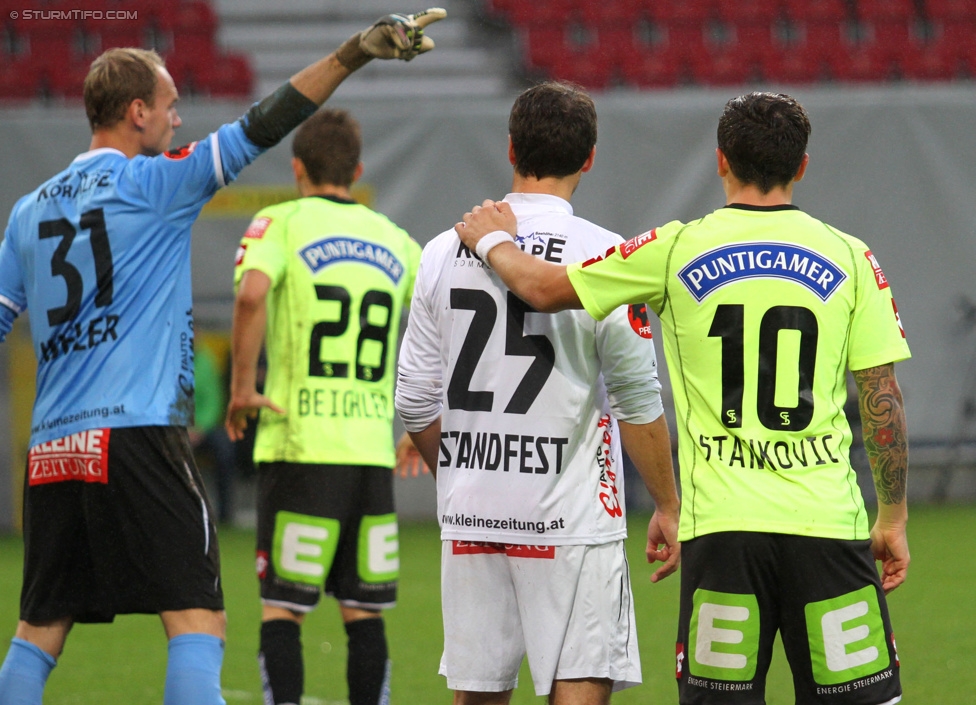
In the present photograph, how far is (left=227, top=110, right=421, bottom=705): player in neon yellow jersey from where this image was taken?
4.52 metres

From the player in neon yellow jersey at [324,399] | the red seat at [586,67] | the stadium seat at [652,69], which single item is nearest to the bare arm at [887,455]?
the player in neon yellow jersey at [324,399]

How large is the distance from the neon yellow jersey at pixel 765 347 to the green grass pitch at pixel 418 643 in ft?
8.22

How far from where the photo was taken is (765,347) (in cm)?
290

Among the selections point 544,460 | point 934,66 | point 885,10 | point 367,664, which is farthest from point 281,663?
point 885,10

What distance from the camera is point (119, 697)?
17.8ft

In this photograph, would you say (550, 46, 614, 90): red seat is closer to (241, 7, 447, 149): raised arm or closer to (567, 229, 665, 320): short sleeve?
(241, 7, 447, 149): raised arm

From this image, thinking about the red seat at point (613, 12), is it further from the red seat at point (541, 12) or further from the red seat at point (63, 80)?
the red seat at point (63, 80)

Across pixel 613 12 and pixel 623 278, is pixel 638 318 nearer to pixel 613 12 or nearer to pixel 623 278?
pixel 623 278

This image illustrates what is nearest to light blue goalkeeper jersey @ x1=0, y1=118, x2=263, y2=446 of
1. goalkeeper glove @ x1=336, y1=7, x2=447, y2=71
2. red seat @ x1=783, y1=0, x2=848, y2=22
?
goalkeeper glove @ x1=336, y1=7, x2=447, y2=71

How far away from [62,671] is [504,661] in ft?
11.9

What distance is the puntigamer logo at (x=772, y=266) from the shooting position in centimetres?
291

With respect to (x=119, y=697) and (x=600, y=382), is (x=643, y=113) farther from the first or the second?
(x=600, y=382)

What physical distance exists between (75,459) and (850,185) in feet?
30.7

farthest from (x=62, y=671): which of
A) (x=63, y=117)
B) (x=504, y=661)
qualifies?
(x=63, y=117)
